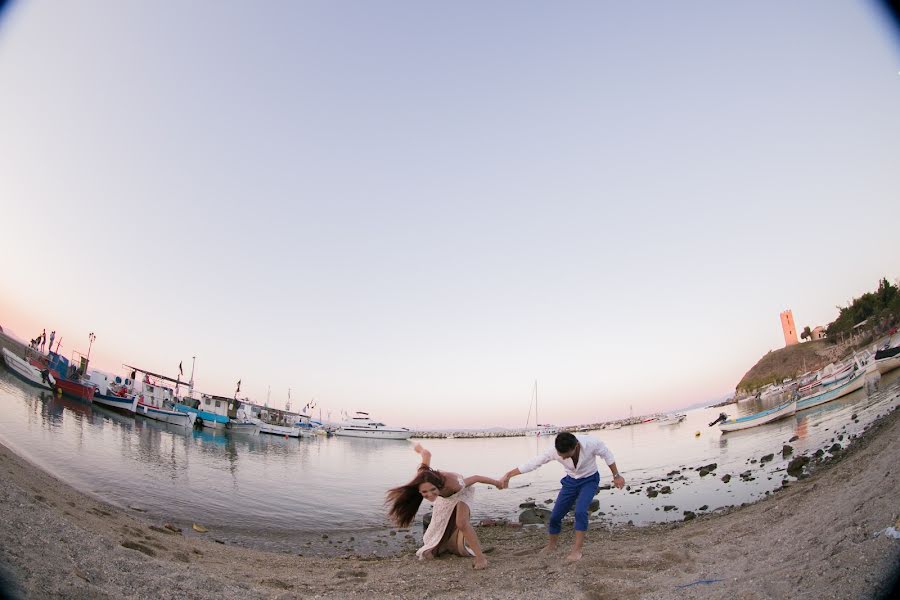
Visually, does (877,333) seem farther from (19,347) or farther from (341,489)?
(19,347)

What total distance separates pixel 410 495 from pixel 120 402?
59.4 metres

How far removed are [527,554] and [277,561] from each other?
4.84 metres

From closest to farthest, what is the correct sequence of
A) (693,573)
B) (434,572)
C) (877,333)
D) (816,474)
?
(693,573) < (434,572) < (816,474) < (877,333)

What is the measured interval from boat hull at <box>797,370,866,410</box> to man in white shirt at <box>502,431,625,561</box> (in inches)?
1447

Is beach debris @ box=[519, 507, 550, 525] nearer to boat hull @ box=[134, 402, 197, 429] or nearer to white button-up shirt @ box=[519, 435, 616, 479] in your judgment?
white button-up shirt @ box=[519, 435, 616, 479]

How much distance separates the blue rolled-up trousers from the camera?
6305 millimetres

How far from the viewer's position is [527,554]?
7.25m

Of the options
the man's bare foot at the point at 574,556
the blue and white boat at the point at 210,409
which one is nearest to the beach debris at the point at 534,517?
the man's bare foot at the point at 574,556

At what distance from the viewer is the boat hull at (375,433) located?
82.2m

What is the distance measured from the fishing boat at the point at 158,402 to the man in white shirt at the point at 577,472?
58663 mm

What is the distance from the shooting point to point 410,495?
21.9 feet

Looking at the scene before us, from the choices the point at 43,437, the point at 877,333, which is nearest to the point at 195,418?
the point at 43,437

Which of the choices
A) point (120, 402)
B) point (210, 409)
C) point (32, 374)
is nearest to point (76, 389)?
point (120, 402)

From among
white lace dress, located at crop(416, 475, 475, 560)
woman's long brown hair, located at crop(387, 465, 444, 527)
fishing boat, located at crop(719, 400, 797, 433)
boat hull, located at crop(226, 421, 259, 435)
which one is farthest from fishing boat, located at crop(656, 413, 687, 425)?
woman's long brown hair, located at crop(387, 465, 444, 527)
